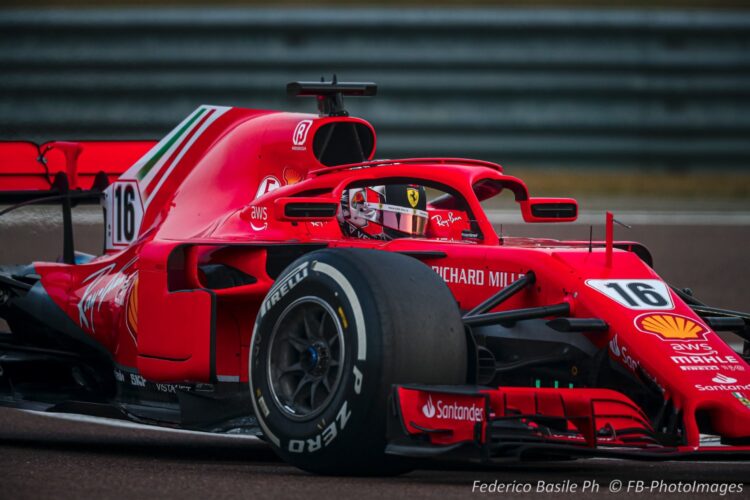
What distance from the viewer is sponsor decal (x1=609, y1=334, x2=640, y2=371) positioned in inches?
239

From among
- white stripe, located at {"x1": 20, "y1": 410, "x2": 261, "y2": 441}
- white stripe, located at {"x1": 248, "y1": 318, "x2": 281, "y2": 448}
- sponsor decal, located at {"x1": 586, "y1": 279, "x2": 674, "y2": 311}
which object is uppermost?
sponsor decal, located at {"x1": 586, "y1": 279, "x2": 674, "y2": 311}

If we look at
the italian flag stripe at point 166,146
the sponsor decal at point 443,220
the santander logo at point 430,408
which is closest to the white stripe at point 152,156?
the italian flag stripe at point 166,146

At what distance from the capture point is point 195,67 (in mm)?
10734

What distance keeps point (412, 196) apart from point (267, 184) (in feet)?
2.53

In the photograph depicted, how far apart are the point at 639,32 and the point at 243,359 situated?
4891 millimetres

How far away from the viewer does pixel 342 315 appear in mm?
5797

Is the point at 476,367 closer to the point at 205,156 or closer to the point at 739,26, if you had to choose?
the point at 205,156

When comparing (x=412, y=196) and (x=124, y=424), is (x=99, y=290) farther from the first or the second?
(x=412, y=196)

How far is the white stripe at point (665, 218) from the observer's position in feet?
33.9

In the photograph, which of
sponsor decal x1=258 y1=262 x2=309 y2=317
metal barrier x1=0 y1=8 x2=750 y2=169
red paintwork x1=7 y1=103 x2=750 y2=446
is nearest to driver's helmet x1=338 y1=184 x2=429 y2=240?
red paintwork x1=7 y1=103 x2=750 y2=446

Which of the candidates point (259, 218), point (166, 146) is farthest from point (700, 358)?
point (166, 146)

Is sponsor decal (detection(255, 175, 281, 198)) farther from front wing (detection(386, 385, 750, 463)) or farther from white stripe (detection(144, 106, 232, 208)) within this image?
front wing (detection(386, 385, 750, 463))

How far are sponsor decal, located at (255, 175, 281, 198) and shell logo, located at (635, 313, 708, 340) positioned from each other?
8.05ft

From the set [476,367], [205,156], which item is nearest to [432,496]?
[476,367]
